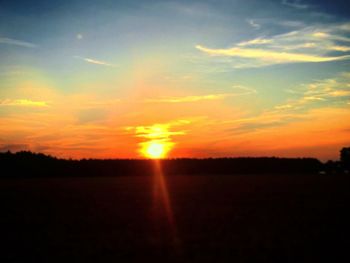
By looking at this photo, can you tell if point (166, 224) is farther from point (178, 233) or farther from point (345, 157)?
point (345, 157)

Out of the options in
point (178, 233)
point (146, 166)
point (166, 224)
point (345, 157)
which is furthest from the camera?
point (345, 157)

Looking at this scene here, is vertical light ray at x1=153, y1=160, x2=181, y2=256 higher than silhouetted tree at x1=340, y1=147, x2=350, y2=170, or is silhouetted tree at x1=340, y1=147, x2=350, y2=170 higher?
silhouetted tree at x1=340, y1=147, x2=350, y2=170

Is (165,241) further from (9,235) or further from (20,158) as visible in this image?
(20,158)

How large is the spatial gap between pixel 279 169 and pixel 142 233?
106 meters

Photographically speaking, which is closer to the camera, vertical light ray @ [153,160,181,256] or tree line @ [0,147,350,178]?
vertical light ray @ [153,160,181,256]

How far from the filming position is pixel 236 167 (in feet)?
355

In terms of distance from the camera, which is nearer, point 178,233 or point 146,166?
point 178,233

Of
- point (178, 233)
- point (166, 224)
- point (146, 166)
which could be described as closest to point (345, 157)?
point (146, 166)

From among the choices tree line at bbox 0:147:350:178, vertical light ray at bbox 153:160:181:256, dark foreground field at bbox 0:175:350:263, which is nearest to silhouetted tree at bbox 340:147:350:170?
tree line at bbox 0:147:350:178

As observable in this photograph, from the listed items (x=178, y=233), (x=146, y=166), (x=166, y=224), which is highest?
(x=146, y=166)

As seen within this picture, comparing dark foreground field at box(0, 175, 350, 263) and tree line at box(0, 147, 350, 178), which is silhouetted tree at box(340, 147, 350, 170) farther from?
dark foreground field at box(0, 175, 350, 263)

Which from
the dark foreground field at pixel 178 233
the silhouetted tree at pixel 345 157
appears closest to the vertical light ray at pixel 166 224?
the dark foreground field at pixel 178 233

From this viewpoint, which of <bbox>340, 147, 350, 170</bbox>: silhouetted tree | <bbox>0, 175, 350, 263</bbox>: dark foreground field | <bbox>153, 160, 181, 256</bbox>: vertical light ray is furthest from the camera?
<bbox>340, 147, 350, 170</bbox>: silhouetted tree

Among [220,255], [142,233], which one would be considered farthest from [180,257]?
[142,233]
